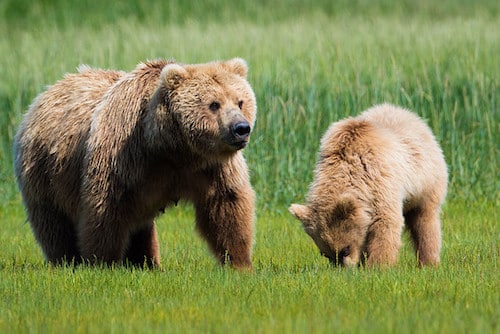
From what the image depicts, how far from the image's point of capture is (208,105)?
710 centimetres

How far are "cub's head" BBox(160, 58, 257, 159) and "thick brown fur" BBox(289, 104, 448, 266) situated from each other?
91 cm

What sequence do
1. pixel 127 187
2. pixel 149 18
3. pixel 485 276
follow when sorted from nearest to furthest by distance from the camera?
pixel 485 276 < pixel 127 187 < pixel 149 18

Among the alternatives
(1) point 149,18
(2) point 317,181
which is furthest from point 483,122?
(1) point 149,18

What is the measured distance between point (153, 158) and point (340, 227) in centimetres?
148

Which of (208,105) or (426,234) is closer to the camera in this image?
(208,105)

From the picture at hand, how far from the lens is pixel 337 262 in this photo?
750 cm

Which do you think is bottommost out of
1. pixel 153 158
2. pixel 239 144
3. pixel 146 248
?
pixel 146 248

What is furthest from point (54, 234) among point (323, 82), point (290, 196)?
point (323, 82)

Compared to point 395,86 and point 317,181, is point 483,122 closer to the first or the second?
point 395,86

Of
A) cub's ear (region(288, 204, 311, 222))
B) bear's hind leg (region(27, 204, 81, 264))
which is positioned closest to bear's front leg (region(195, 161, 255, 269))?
cub's ear (region(288, 204, 311, 222))

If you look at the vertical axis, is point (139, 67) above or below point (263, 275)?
above

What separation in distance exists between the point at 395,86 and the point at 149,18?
914 centimetres

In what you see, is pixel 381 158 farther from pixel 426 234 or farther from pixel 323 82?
pixel 323 82

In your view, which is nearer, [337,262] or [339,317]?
[339,317]
